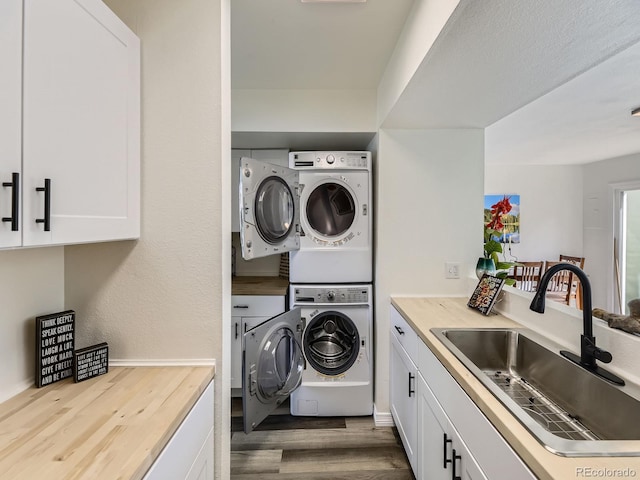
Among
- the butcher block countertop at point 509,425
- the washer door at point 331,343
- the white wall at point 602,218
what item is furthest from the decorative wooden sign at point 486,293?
the white wall at point 602,218

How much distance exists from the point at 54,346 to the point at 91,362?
0.42 ft

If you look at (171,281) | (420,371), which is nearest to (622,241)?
(420,371)

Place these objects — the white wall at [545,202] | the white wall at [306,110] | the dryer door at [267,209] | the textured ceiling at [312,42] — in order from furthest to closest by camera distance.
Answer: the white wall at [545,202]
the white wall at [306,110]
the dryer door at [267,209]
the textured ceiling at [312,42]

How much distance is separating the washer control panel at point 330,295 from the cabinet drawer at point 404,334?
257mm

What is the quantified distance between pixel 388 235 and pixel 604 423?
1560 millimetres

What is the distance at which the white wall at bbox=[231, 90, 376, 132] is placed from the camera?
8.33ft

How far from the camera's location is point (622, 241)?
4715 mm

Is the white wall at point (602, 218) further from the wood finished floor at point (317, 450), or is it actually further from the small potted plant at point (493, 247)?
the wood finished floor at point (317, 450)

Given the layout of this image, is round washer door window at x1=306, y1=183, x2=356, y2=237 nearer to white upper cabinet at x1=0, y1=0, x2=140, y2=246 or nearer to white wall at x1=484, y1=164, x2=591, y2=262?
white upper cabinet at x1=0, y1=0, x2=140, y2=246

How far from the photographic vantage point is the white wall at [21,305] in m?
1.05

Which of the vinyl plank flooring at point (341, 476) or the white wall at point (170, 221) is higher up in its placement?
the white wall at point (170, 221)

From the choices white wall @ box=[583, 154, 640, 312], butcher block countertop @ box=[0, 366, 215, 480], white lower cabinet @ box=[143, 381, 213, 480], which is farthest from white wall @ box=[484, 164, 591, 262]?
butcher block countertop @ box=[0, 366, 215, 480]

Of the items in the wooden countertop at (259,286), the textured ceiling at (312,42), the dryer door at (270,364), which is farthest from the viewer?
the wooden countertop at (259,286)

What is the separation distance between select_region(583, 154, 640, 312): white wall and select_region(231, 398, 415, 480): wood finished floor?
451 cm
